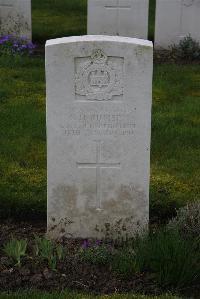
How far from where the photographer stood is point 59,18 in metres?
12.8

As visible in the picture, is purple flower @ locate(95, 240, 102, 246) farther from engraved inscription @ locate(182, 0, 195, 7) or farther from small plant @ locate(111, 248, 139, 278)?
engraved inscription @ locate(182, 0, 195, 7)

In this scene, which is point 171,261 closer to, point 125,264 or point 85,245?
point 125,264

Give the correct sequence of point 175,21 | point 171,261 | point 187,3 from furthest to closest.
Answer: point 175,21 → point 187,3 → point 171,261

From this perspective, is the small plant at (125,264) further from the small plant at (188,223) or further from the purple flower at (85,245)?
the small plant at (188,223)

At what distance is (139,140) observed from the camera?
4.90 metres

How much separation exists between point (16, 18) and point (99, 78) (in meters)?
6.57

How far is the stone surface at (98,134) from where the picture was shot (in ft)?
15.6

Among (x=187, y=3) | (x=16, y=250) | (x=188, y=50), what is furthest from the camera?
(x=187, y=3)

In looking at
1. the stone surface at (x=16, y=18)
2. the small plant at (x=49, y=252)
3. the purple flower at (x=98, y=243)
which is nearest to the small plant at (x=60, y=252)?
the small plant at (x=49, y=252)

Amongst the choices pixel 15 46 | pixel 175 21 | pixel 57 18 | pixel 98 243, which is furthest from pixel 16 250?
pixel 57 18

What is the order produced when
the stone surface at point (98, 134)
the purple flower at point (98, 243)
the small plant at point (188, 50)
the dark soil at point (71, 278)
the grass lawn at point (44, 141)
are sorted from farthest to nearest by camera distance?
the small plant at point (188, 50) < the grass lawn at point (44, 141) < the purple flower at point (98, 243) < the stone surface at point (98, 134) < the dark soil at point (71, 278)

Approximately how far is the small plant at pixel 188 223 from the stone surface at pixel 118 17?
6.43 meters

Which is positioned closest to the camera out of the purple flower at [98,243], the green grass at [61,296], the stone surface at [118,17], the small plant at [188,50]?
the green grass at [61,296]

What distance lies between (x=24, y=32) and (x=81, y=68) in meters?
6.55
